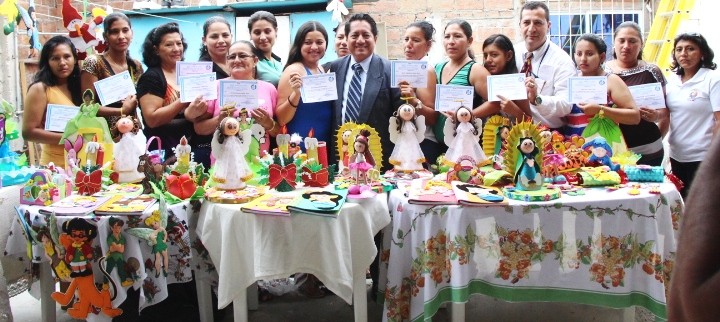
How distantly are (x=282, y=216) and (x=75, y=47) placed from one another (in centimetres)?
202

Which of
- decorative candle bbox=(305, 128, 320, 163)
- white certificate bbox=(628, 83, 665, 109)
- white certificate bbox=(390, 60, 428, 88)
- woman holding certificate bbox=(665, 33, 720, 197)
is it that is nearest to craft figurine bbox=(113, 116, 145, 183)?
decorative candle bbox=(305, 128, 320, 163)

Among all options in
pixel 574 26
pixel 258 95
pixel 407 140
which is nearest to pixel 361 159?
pixel 407 140

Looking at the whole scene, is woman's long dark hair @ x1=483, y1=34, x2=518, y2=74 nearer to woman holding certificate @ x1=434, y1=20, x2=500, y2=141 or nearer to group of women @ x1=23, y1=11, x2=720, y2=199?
group of women @ x1=23, y1=11, x2=720, y2=199

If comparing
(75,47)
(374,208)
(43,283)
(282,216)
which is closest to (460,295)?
(374,208)

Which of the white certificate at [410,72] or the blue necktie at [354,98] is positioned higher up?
the white certificate at [410,72]

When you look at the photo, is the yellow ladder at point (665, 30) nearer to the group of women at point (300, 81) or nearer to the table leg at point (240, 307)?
the group of women at point (300, 81)

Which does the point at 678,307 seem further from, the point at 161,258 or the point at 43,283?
the point at 43,283

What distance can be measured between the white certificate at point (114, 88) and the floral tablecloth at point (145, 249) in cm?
66

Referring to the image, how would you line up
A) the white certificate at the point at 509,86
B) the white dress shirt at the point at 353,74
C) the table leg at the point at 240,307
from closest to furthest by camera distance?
the table leg at the point at 240,307
the white certificate at the point at 509,86
the white dress shirt at the point at 353,74

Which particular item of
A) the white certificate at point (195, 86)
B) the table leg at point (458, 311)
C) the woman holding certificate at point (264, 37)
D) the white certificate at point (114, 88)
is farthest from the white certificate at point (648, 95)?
the white certificate at point (114, 88)

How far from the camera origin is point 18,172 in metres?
3.13

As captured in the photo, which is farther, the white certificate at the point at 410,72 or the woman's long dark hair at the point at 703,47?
the woman's long dark hair at the point at 703,47

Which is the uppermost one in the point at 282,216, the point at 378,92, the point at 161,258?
the point at 378,92

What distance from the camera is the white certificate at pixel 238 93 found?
308 centimetres
